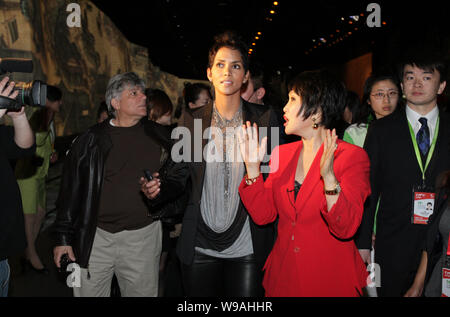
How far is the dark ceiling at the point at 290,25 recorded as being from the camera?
31.0 feet

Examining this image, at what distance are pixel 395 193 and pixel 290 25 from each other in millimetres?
13532

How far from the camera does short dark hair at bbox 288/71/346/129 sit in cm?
199

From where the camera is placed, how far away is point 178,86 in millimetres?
30344

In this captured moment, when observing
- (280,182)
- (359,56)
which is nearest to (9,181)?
(280,182)

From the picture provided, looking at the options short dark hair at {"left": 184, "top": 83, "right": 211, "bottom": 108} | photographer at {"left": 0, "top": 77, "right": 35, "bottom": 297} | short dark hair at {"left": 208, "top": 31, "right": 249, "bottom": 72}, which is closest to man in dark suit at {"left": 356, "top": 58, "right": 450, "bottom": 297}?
short dark hair at {"left": 208, "top": 31, "right": 249, "bottom": 72}

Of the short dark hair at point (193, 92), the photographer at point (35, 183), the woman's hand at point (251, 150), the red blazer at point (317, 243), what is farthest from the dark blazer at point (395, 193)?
the photographer at point (35, 183)

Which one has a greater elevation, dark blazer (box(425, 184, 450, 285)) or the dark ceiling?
the dark ceiling

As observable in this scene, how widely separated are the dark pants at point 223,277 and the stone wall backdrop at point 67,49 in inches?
176

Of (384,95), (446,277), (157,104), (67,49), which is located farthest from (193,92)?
(67,49)

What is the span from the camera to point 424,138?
2592 mm

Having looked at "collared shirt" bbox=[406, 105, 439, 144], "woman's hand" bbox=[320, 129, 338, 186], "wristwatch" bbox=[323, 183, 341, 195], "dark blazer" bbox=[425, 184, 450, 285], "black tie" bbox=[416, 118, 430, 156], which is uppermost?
"collared shirt" bbox=[406, 105, 439, 144]

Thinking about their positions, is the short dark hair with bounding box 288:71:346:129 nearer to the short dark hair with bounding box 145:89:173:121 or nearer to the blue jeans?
the blue jeans

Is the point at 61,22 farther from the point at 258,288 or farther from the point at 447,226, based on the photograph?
the point at 447,226

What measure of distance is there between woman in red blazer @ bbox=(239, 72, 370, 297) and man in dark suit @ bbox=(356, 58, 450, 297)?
2.37ft
